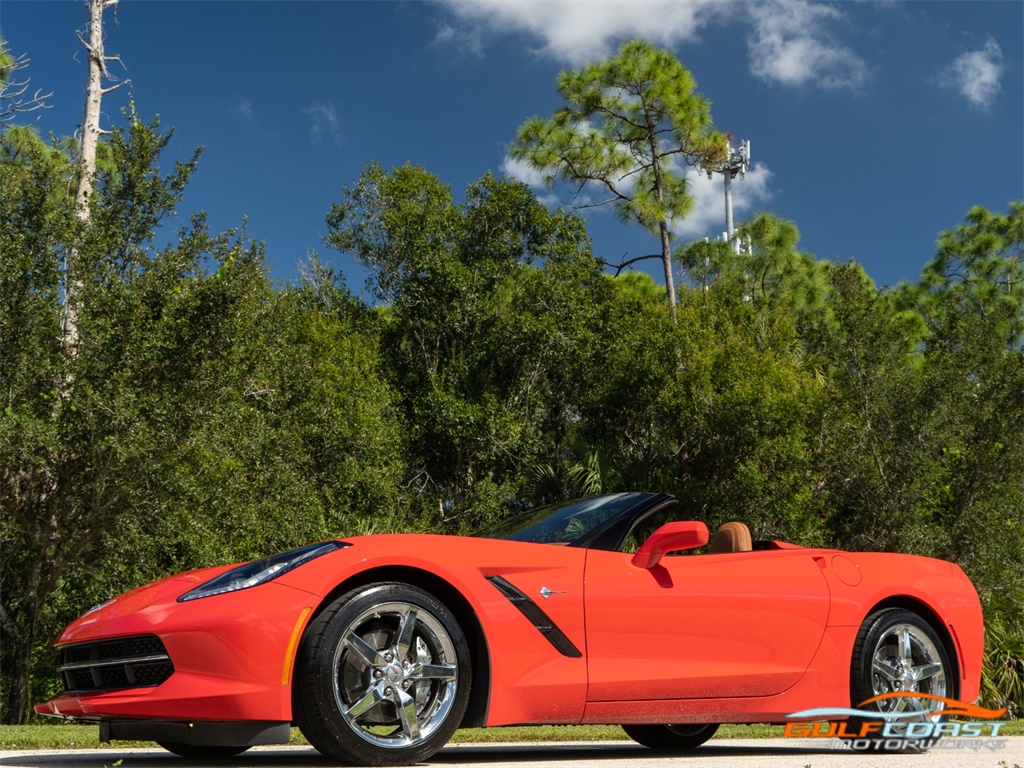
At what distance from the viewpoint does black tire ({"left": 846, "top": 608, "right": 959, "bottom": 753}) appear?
17.8 feet

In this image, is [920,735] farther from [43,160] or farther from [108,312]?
[43,160]

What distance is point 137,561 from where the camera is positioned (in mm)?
13383

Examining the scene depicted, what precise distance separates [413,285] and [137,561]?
40.6ft

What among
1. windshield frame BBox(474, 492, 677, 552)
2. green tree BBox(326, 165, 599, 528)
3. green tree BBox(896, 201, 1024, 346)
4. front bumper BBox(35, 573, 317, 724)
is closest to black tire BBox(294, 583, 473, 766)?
front bumper BBox(35, 573, 317, 724)

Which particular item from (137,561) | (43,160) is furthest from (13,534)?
(43,160)

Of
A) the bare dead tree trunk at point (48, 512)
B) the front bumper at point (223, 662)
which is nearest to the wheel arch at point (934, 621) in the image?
the front bumper at point (223, 662)

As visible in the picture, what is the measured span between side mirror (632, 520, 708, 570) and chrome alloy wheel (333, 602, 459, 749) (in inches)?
41.1

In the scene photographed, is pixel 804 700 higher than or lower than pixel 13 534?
lower

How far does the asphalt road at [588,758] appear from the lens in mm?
4605

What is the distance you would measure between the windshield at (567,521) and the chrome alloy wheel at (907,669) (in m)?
1.55

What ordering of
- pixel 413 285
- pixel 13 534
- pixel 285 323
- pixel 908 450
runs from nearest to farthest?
pixel 13 534 → pixel 908 450 → pixel 285 323 → pixel 413 285

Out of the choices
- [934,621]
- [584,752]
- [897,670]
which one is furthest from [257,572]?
[934,621]

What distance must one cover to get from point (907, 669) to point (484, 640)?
2.58 meters

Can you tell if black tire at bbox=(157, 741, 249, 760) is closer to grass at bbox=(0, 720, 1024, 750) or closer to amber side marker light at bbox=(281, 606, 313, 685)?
grass at bbox=(0, 720, 1024, 750)
